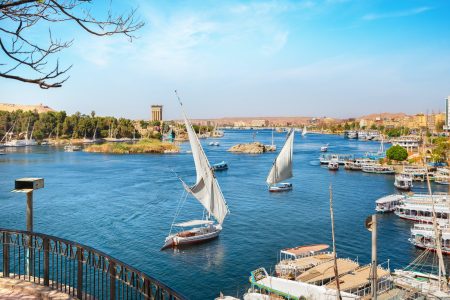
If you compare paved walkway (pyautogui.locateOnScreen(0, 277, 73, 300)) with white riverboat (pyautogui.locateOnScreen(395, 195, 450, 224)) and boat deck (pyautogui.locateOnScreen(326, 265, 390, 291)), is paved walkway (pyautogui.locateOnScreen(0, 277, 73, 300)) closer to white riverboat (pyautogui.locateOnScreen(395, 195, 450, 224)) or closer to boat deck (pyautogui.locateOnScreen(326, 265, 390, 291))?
boat deck (pyautogui.locateOnScreen(326, 265, 390, 291))

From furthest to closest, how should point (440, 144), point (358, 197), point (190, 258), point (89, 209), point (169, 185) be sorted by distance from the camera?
point (440, 144) → point (169, 185) → point (358, 197) → point (89, 209) → point (190, 258)

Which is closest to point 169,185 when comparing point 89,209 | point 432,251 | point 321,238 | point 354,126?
point 89,209

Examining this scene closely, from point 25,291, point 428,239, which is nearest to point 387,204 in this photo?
point 428,239

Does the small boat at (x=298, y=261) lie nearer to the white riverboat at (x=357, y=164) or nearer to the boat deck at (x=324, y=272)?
the boat deck at (x=324, y=272)

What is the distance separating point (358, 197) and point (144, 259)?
69.1 feet

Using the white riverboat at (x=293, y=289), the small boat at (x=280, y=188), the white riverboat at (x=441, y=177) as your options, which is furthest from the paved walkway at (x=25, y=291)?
the white riverboat at (x=441, y=177)

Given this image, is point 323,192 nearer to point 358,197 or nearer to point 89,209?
point 358,197

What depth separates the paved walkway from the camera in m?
5.00

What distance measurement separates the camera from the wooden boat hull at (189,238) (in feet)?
66.6

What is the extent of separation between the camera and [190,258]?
62.4 ft

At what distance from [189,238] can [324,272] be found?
8069mm

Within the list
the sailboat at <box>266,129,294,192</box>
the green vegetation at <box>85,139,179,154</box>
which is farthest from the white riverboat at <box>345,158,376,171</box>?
the green vegetation at <box>85,139,179,154</box>

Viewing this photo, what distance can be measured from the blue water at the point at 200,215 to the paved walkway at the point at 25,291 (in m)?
10.0

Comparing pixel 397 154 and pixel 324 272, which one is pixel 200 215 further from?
pixel 397 154
